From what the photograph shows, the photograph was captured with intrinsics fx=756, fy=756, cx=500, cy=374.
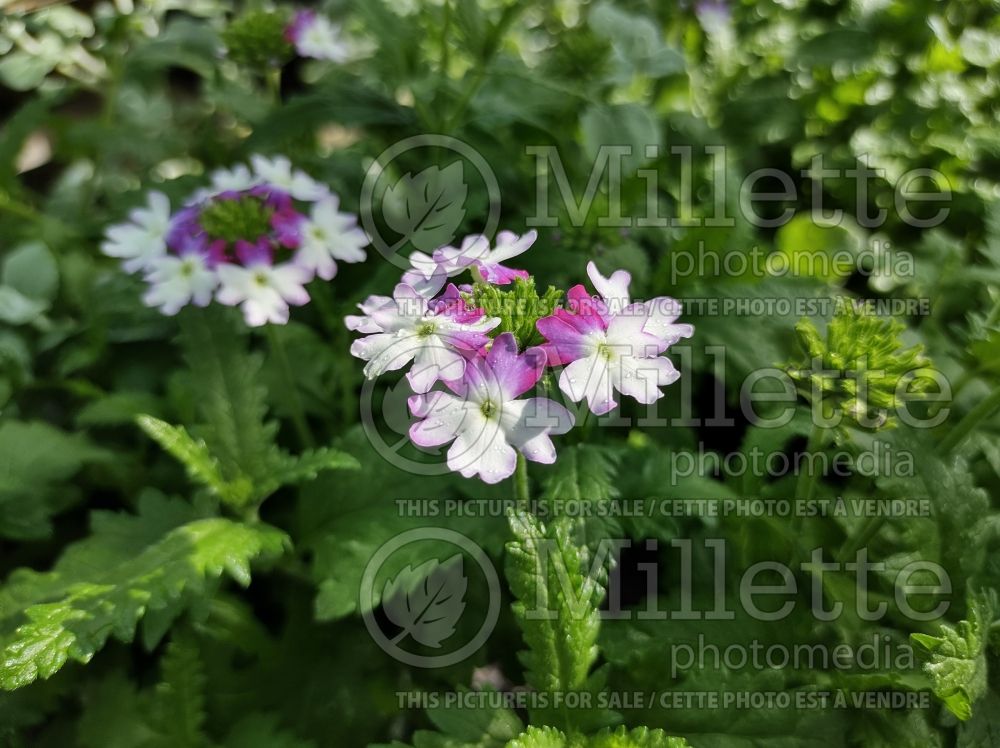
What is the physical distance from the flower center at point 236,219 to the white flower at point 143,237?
113mm

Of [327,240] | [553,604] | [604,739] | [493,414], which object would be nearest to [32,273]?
[327,240]

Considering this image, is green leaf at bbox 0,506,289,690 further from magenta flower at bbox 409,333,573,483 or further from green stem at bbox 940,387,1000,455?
green stem at bbox 940,387,1000,455

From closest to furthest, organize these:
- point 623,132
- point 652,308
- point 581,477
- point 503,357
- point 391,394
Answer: point 503,357
point 652,308
point 581,477
point 391,394
point 623,132

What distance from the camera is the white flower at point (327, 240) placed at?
1.33 m

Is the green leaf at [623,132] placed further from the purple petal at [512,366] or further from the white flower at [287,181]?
the purple petal at [512,366]

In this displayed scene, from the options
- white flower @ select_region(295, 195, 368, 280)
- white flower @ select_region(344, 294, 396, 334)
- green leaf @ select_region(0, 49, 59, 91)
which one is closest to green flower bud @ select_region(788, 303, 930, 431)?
white flower @ select_region(344, 294, 396, 334)

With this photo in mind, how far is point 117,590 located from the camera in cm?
103

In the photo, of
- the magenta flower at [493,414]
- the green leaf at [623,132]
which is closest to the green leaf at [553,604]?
the magenta flower at [493,414]

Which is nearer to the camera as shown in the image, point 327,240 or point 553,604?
point 553,604

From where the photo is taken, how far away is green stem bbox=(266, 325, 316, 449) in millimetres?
1335

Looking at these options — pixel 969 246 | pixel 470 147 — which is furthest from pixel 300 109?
pixel 969 246

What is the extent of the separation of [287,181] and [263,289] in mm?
285

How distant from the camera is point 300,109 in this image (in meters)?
1.54

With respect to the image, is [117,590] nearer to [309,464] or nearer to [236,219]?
[309,464]
